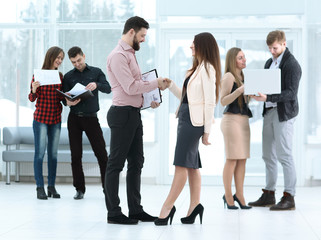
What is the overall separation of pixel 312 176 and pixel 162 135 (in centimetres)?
200

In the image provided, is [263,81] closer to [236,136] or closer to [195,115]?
[236,136]

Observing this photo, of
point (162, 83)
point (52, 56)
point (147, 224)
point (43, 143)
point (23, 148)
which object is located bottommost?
point (147, 224)

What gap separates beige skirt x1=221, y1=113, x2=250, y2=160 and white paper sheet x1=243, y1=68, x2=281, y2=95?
326 millimetres

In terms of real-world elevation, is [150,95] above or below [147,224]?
above

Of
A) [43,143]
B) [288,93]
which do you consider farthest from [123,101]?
[43,143]

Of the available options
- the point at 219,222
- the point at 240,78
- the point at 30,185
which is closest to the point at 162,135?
the point at 30,185

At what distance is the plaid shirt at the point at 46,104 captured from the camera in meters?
5.61

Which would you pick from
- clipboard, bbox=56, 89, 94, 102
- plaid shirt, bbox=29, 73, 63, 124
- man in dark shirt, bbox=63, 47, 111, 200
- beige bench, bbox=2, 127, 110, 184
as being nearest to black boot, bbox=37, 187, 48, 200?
man in dark shirt, bbox=63, 47, 111, 200

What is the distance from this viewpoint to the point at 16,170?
293 inches

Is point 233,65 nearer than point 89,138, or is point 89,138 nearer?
point 233,65

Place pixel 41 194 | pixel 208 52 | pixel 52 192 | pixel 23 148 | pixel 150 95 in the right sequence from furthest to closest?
pixel 23 148
pixel 52 192
pixel 41 194
pixel 150 95
pixel 208 52

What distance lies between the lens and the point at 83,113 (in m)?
5.55

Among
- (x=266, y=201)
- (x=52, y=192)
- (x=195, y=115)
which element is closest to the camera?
(x=195, y=115)

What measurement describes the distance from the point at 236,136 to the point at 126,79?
53.6 inches
